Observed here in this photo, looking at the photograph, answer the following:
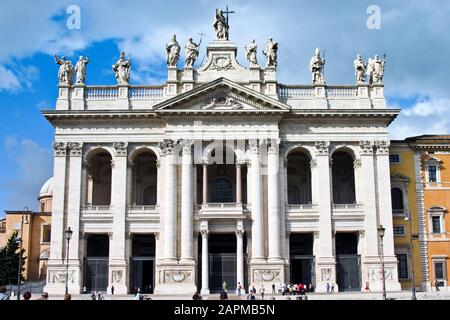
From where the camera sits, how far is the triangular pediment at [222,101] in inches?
1919

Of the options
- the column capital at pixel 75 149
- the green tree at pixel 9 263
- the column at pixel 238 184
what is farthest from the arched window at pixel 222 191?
the green tree at pixel 9 263

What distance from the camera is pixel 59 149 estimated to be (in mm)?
50031

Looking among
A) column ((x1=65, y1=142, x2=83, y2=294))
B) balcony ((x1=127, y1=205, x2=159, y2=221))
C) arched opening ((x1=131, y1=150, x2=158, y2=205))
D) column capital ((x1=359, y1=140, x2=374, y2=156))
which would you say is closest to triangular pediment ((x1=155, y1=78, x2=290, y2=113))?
arched opening ((x1=131, y1=150, x2=158, y2=205))

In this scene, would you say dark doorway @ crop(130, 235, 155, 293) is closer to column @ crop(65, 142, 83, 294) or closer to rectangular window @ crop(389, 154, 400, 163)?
column @ crop(65, 142, 83, 294)

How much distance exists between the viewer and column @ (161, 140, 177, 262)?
4772cm

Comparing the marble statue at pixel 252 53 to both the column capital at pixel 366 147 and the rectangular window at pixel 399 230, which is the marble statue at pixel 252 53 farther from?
the rectangular window at pixel 399 230

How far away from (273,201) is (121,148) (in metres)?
13.6

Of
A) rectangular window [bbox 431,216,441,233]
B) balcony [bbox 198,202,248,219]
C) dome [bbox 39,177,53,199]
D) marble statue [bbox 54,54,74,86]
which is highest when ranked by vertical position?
marble statue [bbox 54,54,74,86]

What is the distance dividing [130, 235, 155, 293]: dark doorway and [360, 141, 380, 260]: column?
17.9m

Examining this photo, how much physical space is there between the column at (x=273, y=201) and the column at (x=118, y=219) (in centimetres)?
1199

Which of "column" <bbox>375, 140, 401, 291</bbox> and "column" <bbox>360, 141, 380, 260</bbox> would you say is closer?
"column" <bbox>375, 140, 401, 291</bbox>

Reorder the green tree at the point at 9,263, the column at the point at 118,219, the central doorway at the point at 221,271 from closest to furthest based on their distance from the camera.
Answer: the column at the point at 118,219, the central doorway at the point at 221,271, the green tree at the point at 9,263

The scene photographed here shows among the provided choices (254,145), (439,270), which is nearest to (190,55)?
(254,145)
